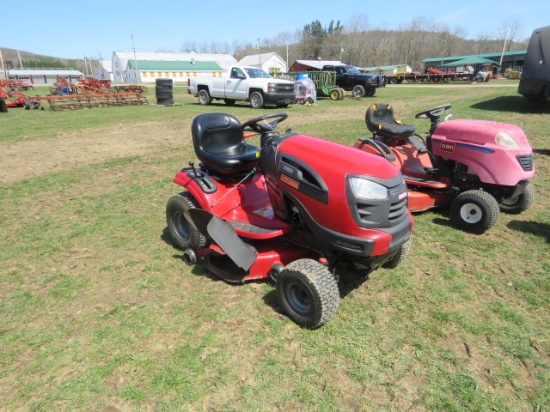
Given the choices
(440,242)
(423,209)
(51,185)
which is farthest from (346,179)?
(51,185)

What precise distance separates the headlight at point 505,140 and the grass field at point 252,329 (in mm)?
967

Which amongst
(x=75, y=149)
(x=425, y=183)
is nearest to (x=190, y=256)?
(x=425, y=183)

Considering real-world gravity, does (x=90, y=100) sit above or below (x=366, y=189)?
below

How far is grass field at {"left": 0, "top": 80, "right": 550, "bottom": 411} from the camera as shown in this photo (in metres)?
2.12

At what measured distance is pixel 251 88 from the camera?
16.1m

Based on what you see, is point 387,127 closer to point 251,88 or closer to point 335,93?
point 251,88

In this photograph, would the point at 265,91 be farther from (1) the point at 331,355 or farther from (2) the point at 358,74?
(1) the point at 331,355

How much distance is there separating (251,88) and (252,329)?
14853 mm

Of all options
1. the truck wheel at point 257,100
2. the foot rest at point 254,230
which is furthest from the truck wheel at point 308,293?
the truck wheel at point 257,100

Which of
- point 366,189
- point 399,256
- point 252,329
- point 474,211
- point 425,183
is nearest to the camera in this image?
point 366,189

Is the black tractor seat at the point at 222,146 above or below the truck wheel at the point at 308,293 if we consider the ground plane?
above

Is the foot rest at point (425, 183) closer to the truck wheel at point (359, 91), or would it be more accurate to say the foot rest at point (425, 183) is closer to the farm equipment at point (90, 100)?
the farm equipment at point (90, 100)

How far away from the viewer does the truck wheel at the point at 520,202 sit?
438 centimetres

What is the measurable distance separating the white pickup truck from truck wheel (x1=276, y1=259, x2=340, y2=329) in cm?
1392
